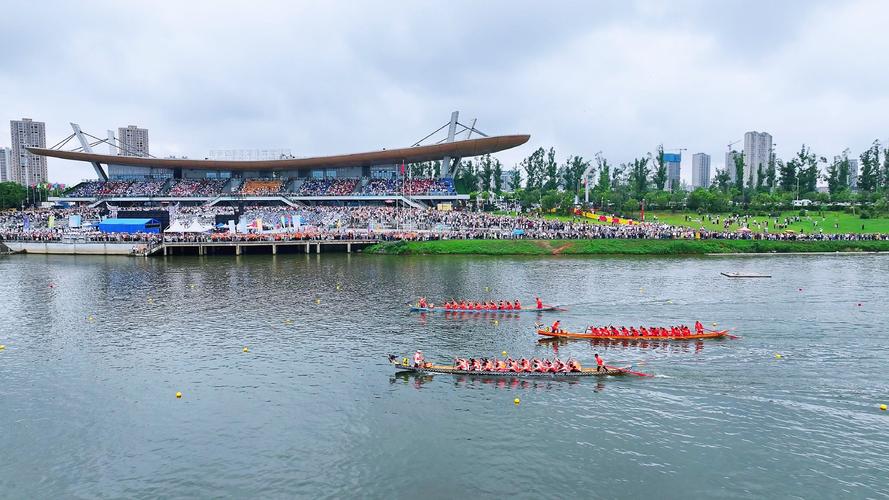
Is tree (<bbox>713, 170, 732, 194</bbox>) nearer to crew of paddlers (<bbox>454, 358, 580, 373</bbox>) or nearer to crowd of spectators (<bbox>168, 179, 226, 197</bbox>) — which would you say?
crowd of spectators (<bbox>168, 179, 226, 197</bbox>)

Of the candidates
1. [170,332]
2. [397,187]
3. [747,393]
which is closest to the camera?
[747,393]

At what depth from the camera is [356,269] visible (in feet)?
219

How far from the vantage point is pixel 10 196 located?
132625 mm

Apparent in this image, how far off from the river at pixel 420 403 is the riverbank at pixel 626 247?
2870 centimetres

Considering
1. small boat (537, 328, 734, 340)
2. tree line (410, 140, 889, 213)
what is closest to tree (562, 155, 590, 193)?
tree line (410, 140, 889, 213)

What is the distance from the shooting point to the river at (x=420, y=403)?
21062 millimetres

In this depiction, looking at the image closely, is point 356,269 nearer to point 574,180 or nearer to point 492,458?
point 492,458

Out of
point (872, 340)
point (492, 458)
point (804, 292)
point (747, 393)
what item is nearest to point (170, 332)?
point (492, 458)

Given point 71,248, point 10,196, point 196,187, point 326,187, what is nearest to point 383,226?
point 326,187

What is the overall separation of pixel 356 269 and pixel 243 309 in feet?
71.8

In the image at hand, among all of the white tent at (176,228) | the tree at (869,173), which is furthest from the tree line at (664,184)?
the white tent at (176,228)

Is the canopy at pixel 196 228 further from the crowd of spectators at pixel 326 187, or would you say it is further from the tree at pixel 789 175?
the tree at pixel 789 175

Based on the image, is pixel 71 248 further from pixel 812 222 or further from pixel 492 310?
pixel 812 222

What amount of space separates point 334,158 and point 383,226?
76.3ft
